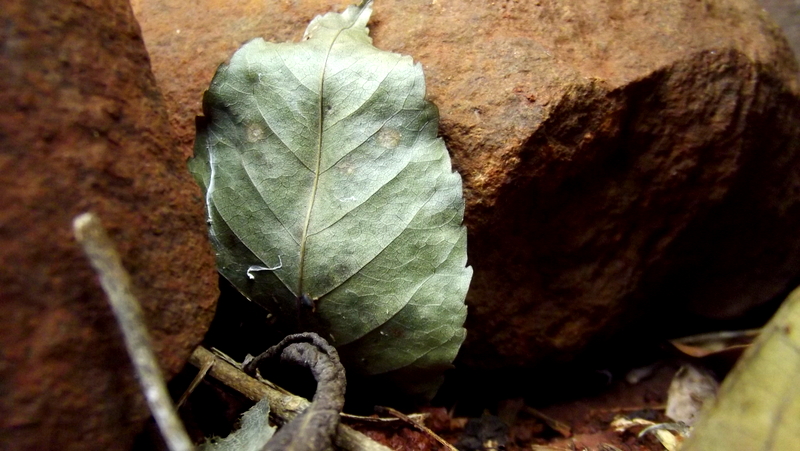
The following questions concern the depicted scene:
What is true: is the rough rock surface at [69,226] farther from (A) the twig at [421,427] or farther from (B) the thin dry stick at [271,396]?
(A) the twig at [421,427]

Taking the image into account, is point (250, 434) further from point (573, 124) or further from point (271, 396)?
point (573, 124)

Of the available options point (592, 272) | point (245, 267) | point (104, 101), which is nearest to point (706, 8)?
point (592, 272)

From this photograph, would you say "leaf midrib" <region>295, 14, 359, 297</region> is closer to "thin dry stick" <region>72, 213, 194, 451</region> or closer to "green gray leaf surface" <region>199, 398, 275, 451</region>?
"green gray leaf surface" <region>199, 398, 275, 451</region>

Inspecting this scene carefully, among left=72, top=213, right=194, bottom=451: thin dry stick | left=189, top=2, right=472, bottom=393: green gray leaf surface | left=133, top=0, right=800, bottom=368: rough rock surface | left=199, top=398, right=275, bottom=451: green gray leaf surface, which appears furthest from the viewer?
left=133, top=0, right=800, bottom=368: rough rock surface

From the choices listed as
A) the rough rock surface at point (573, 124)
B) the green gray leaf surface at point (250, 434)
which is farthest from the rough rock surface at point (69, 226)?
the rough rock surface at point (573, 124)

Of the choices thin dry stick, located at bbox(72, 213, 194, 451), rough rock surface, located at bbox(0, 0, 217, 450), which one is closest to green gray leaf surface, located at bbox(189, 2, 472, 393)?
rough rock surface, located at bbox(0, 0, 217, 450)
